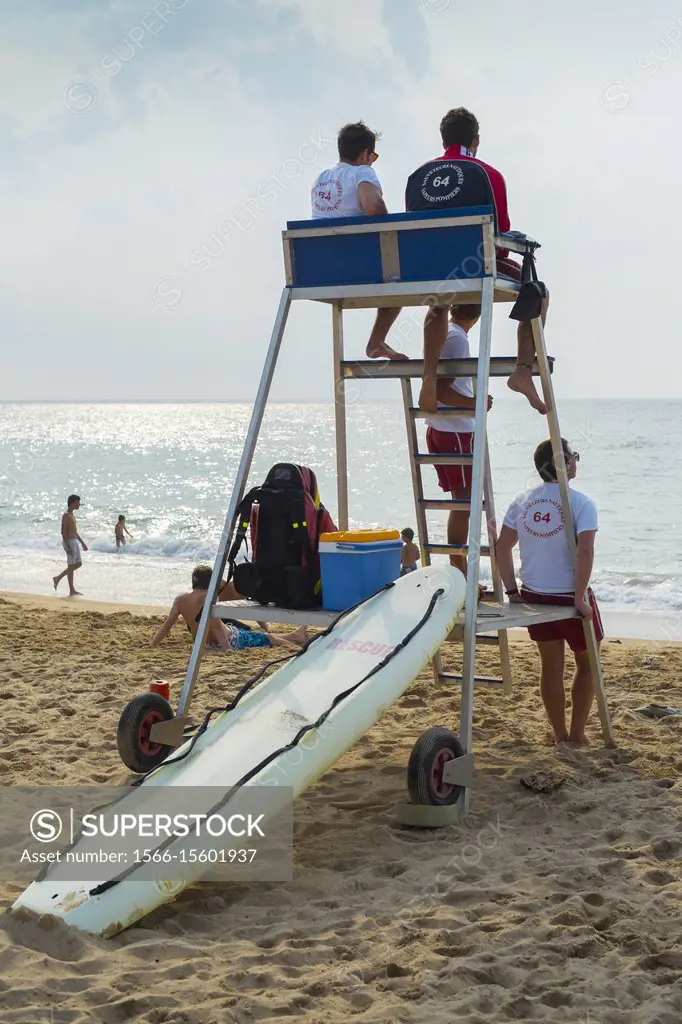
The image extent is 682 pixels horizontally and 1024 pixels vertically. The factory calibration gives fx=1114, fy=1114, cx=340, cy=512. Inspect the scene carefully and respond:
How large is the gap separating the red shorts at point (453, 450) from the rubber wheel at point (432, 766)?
6.33ft

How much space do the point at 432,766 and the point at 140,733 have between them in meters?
1.61

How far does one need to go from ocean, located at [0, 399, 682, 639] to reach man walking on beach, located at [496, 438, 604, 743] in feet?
27.0

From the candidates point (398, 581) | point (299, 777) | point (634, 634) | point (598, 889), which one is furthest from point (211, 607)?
point (634, 634)

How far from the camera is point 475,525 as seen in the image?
5164mm

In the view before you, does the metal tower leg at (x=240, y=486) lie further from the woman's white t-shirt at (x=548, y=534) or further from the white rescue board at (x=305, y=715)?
the woman's white t-shirt at (x=548, y=534)

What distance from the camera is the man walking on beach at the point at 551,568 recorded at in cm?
604

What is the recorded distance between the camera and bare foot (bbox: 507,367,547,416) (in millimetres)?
5828

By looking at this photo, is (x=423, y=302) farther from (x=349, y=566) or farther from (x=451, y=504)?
(x=349, y=566)

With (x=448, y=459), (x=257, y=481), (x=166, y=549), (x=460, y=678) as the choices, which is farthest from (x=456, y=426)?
(x=257, y=481)

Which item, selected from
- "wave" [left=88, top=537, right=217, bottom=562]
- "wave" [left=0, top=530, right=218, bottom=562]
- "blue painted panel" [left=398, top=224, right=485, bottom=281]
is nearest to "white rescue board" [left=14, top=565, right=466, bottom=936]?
"blue painted panel" [left=398, top=224, right=485, bottom=281]

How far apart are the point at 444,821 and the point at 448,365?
2.37 meters

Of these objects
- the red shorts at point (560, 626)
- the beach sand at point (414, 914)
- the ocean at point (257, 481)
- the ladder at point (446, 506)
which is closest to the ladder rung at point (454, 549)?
the ladder at point (446, 506)

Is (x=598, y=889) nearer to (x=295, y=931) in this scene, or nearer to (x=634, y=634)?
(x=295, y=931)

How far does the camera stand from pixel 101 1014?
336 centimetres
